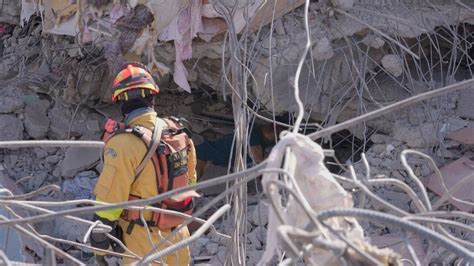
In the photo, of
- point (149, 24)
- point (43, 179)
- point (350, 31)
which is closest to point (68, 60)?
point (43, 179)

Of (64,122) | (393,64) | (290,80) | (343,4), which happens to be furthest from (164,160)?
(64,122)

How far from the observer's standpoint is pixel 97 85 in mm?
7906

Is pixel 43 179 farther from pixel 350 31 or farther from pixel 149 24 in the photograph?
pixel 350 31

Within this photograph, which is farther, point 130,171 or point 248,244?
point 248,244

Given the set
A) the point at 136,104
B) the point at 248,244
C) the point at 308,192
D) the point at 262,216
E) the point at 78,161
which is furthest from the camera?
the point at 78,161

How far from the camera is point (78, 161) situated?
24.2 ft

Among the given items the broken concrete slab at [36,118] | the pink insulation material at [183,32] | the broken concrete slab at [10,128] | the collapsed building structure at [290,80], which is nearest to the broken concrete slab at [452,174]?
the collapsed building structure at [290,80]

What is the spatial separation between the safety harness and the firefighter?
0.07 feet

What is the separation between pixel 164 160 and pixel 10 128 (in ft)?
11.8

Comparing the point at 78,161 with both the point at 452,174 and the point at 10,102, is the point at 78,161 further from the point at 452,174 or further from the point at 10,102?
the point at 452,174

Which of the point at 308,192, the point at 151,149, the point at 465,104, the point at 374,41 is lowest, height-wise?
the point at 465,104

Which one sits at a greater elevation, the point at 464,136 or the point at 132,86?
the point at 132,86

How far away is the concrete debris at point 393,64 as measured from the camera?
664cm

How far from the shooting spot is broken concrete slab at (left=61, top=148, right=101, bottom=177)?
24.1ft
